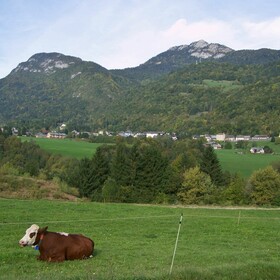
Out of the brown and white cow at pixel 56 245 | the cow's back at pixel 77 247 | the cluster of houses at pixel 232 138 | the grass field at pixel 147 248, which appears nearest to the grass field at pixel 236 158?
the cluster of houses at pixel 232 138

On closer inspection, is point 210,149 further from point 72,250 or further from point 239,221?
point 72,250

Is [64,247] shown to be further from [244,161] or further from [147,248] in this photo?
[244,161]

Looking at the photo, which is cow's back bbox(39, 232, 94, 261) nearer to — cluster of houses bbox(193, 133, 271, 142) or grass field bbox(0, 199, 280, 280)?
grass field bbox(0, 199, 280, 280)

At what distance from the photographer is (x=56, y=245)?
1200cm

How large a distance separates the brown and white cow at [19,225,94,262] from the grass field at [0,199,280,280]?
0.32m

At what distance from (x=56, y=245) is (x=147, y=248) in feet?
13.9


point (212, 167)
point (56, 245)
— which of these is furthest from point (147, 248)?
point (212, 167)

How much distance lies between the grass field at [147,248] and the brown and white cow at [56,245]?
0.32 metres

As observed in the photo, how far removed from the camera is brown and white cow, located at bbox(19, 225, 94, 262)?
1194 centimetres

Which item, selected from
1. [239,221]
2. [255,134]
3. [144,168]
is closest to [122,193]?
[144,168]

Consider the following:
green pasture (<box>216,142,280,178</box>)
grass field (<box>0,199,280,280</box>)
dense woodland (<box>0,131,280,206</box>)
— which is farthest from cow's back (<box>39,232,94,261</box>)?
green pasture (<box>216,142,280,178</box>)

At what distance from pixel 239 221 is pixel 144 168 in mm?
44713

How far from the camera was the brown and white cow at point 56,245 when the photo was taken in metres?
11.9

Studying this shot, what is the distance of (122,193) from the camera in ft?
205
